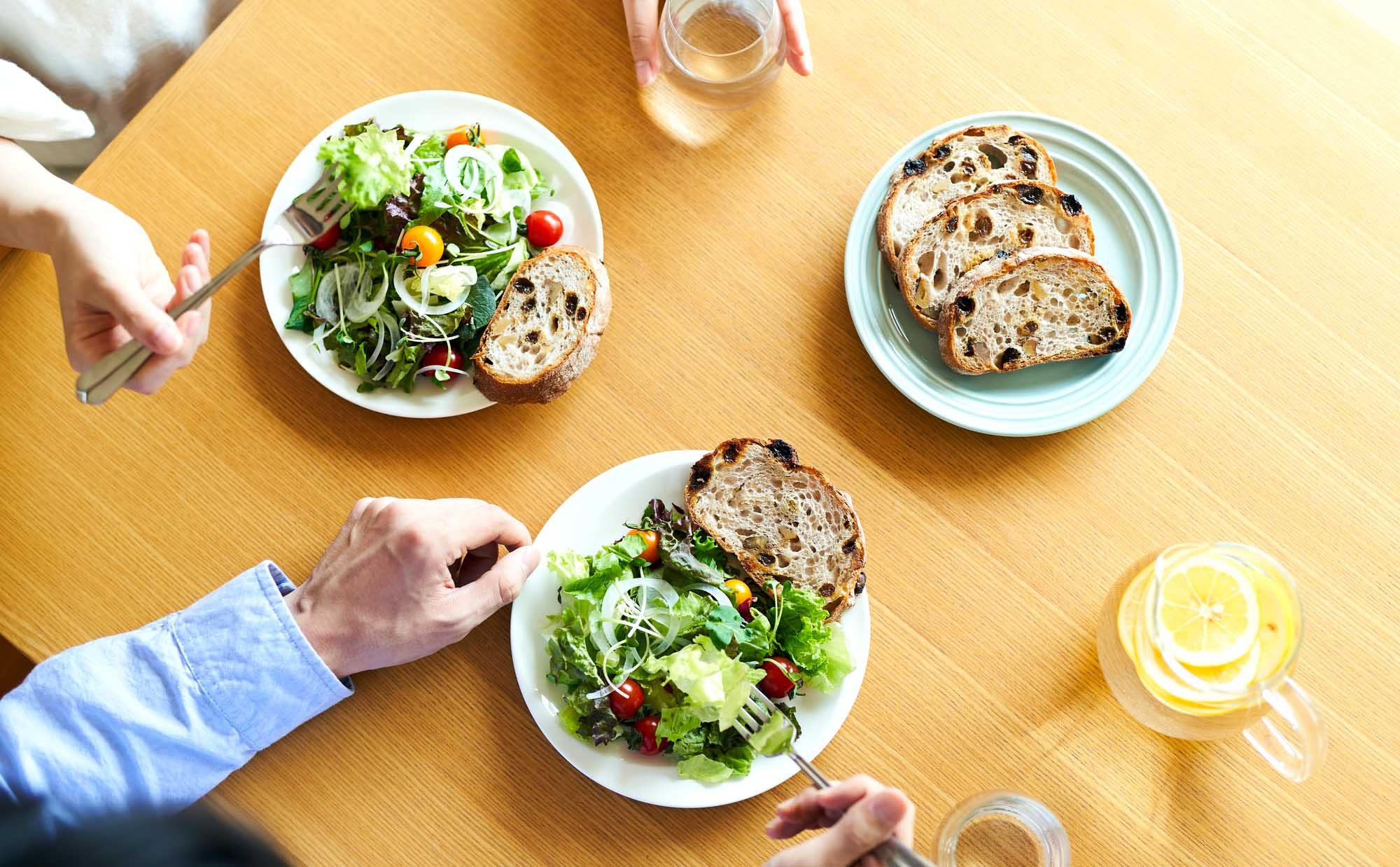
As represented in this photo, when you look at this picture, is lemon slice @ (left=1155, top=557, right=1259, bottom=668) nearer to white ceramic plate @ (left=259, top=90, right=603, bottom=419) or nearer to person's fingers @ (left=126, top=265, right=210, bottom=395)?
white ceramic plate @ (left=259, top=90, right=603, bottom=419)

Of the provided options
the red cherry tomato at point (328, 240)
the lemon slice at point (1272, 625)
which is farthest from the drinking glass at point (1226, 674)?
the red cherry tomato at point (328, 240)

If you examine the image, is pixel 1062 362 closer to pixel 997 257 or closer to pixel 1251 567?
pixel 997 257

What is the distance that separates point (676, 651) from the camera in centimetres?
133

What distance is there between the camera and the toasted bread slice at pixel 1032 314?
1.42 m

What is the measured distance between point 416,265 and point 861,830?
1.01 meters

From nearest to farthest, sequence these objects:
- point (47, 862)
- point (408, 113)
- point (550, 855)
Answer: point (47, 862) < point (550, 855) < point (408, 113)

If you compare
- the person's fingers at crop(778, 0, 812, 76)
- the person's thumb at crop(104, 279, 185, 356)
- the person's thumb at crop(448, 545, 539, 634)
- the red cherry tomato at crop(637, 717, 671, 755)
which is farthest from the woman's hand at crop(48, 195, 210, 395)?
the person's fingers at crop(778, 0, 812, 76)

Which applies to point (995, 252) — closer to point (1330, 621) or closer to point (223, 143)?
point (1330, 621)

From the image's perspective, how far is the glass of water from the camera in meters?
1.43

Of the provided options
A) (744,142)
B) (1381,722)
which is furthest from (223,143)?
(1381,722)

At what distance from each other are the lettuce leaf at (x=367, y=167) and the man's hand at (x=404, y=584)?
0.44 m

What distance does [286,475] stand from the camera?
1.46 meters

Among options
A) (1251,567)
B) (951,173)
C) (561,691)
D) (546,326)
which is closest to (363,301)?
(546,326)

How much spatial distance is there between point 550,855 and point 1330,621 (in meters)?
1.23
